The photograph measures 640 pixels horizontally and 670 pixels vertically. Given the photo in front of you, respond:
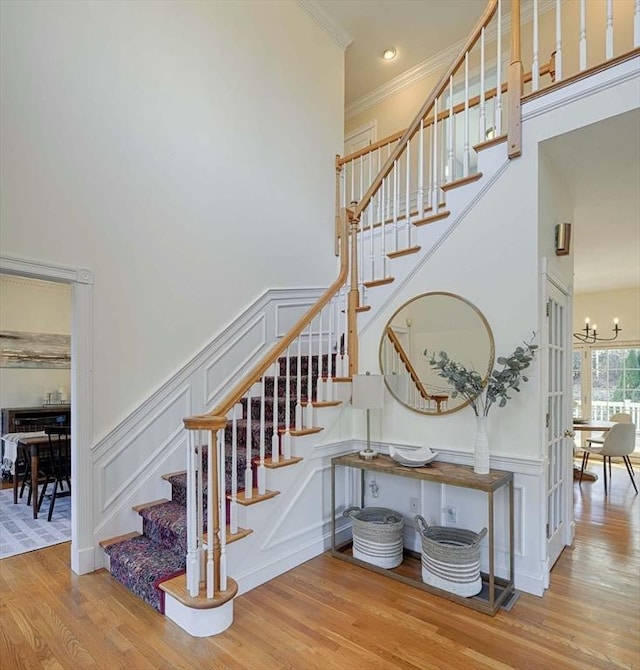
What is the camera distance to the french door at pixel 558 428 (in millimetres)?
3221

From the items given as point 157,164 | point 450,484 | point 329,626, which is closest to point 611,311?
point 450,484

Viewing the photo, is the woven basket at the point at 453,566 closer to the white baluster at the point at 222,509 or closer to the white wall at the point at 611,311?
the white baluster at the point at 222,509

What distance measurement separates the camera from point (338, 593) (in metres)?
2.81

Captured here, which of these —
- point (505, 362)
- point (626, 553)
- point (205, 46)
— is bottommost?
point (626, 553)

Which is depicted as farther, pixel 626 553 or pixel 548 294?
pixel 626 553

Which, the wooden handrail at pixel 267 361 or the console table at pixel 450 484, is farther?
the console table at pixel 450 484

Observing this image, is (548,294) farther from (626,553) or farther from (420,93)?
(420,93)

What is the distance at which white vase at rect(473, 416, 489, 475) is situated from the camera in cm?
Answer: 288

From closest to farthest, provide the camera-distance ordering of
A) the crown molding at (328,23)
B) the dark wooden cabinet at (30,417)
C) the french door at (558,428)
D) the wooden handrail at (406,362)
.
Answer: the french door at (558,428) < the wooden handrail at (406,362) < the crown molding at (328,23) < the dark wooden cabinet at (30,417)

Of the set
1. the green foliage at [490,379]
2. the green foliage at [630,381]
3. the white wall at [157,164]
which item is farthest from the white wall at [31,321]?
the green foliage at [630,381]

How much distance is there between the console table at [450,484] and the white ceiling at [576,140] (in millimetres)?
2313

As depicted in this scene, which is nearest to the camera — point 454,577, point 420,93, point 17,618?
point 17,618

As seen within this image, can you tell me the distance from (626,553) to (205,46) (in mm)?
5806

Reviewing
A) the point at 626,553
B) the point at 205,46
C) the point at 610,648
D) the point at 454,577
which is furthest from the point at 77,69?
the point at 626,553
